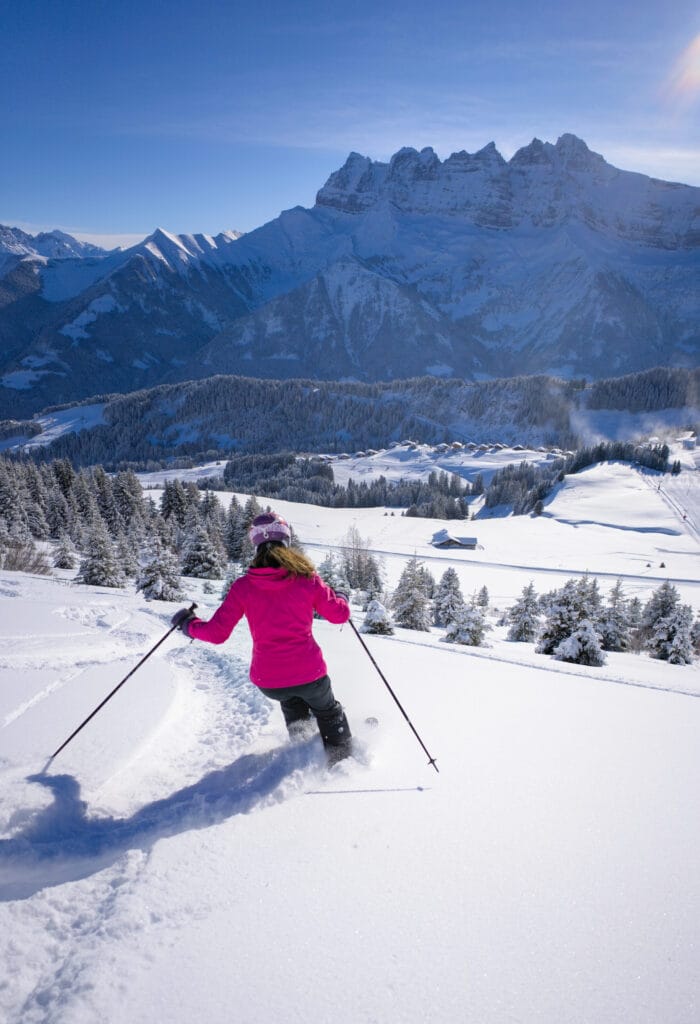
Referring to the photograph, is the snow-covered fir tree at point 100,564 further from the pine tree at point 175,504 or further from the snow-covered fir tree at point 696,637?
the pine tree at point 175,504

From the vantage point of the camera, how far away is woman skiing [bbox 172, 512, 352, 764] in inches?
164

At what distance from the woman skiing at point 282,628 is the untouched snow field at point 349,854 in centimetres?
40

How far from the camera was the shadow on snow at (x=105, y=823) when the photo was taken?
9.82 ft

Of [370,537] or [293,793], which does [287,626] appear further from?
[370,537]

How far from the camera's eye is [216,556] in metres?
33.6

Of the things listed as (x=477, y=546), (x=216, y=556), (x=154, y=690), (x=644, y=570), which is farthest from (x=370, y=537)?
(x=154, y=690)

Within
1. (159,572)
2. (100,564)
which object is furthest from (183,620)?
(100,564)

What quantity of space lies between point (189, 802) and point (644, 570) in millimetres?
67145

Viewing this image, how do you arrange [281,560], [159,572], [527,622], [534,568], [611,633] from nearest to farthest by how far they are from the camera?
[281,560]
[159,572]
[611,633]
[527,622]
[534,568]

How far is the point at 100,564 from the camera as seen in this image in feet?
78.0

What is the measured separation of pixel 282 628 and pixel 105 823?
182 cm

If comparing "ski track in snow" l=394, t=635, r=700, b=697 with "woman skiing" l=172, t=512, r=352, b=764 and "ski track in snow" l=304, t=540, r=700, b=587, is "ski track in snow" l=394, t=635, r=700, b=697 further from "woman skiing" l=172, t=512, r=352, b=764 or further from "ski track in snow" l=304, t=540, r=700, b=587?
"ski track in snow" l=304, t=540, r=700, b=587

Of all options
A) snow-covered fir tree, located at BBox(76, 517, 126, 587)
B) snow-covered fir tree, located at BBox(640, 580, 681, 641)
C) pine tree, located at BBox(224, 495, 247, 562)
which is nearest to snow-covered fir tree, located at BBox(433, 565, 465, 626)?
snow-covered fir tree, located at BBox(640, 580, 681, 641)

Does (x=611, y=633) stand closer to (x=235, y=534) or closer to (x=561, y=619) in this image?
(x=561, y=619)
